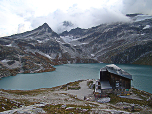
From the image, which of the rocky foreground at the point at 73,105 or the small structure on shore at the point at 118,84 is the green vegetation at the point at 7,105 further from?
the small structure on shore at the point at 118,84

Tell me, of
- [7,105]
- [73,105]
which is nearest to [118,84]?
[73,105]

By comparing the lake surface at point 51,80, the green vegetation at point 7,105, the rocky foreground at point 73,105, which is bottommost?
the lake surface at point 51,80

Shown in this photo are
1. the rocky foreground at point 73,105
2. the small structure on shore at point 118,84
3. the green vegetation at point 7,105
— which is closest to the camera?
the green vegetation at point 7,105

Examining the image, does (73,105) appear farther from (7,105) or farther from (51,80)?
(51,80)

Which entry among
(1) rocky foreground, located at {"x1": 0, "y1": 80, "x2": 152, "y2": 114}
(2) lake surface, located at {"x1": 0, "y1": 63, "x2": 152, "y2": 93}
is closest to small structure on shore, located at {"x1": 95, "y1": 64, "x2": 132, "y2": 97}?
(1) rocky foreground, located at {"x1": 0, "y1": 80, "x2": 152, "y2": 114}

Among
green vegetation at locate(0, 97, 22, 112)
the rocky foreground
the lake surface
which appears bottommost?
the lake surface

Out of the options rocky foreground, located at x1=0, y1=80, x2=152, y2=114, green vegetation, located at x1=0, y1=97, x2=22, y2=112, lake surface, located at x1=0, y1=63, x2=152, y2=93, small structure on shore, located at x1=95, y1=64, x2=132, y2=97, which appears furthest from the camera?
lake surface, located at x1=0, y1=63, x2=152, y2=93

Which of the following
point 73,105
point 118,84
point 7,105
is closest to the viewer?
point 7,105

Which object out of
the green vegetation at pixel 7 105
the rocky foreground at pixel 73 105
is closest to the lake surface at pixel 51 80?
the rocky foreground at pixel 73 105

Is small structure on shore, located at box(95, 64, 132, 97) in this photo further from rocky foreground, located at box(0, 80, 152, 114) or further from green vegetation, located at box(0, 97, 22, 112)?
green vegetation, located at box(0, 97, 22, 112)

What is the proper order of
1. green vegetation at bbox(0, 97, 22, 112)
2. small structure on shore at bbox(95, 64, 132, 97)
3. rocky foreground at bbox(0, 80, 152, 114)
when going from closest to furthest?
green vegetation at bbox(0, 97, 22, 112) → rocky foreground at bbox(0, 80, 152, 114) → small structure on shore at bbox(95, 64, 132, 97)

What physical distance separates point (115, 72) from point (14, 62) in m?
101

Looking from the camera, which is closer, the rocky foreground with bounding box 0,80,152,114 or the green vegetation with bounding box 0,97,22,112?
the green vegetation with bounding box 0,97,22,112

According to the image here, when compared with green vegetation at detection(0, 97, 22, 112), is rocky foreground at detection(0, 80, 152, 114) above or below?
below
